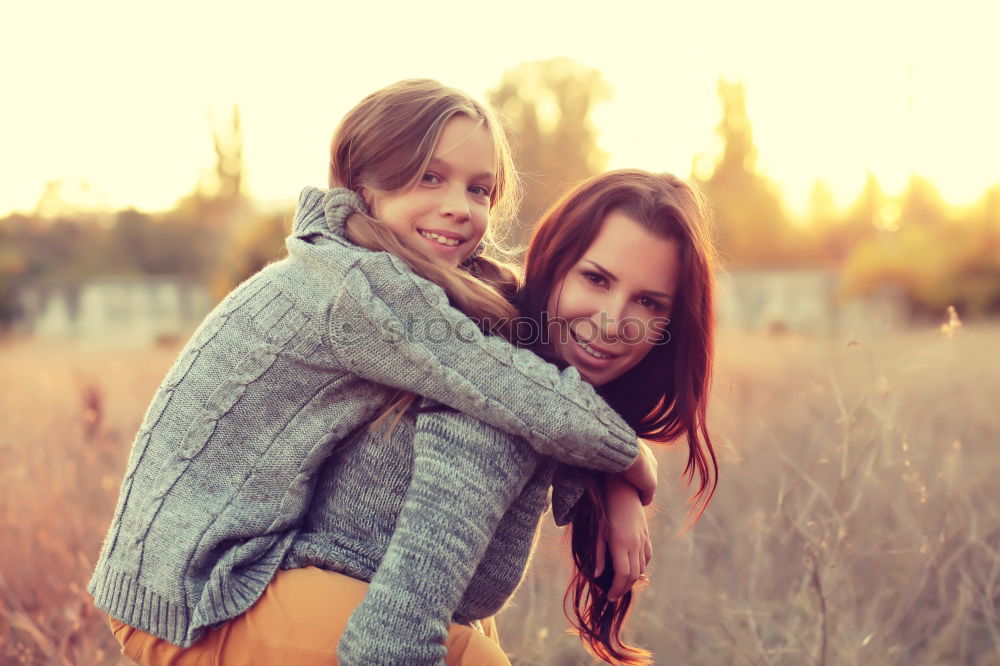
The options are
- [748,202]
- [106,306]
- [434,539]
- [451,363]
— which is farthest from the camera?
[748,202]

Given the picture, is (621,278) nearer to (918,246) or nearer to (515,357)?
(515,357)

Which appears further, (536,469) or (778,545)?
(778,545)

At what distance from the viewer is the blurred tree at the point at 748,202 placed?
1005 inches

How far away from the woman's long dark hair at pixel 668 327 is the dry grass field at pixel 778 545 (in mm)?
152

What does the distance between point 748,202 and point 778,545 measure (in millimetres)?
23408

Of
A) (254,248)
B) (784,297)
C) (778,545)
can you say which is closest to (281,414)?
(778,545)

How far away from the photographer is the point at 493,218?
2.46 meters

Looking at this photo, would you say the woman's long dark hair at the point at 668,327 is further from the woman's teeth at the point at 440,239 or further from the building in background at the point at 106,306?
the building in background at the point at 106,306

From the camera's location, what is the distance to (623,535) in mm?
1999

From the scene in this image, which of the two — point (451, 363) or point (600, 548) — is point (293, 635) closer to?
point (451, 363)

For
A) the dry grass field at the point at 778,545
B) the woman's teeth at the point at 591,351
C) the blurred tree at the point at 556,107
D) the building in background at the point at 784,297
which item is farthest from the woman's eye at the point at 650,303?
the blurred tree at the point at 556,107

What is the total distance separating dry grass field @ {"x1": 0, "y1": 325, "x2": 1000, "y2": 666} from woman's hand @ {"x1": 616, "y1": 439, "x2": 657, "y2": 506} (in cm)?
32

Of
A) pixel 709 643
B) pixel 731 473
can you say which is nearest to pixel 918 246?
pixel 731 473

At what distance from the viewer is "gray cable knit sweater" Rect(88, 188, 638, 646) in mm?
1580
